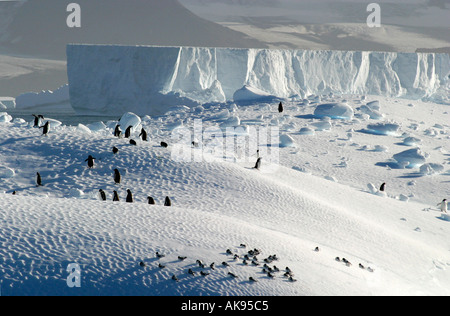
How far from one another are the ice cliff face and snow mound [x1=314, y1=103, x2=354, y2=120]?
36.8 feet

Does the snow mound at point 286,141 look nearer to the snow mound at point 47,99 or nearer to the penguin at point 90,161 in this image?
the penguin at point 90,161

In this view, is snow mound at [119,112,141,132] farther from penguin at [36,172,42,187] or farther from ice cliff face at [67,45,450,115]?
ice cliff face at [67,45,450,115]

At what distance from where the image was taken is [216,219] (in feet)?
28.2

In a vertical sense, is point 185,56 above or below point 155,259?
above

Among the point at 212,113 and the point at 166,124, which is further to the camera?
the point at 212,113

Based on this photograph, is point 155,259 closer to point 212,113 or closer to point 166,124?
point 166,124

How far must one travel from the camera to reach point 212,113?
82.1 ft

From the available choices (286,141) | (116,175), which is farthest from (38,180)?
(286,141)

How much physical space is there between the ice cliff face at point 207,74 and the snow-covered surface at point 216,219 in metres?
15.9

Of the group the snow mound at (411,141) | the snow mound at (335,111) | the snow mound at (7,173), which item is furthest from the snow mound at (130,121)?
the snow mound at (411,141)
